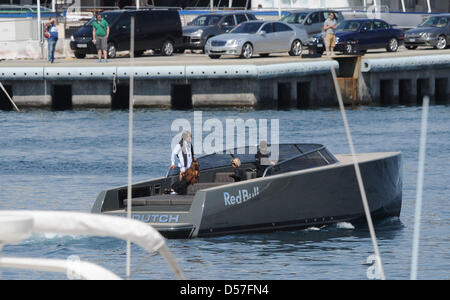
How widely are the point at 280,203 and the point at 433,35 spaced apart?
27.0m

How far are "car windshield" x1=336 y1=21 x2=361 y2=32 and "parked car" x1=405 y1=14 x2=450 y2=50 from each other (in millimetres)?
2892

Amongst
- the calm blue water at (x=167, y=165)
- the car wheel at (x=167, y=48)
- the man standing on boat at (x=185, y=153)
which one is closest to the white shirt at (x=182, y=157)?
the man standing on boat at (x=185, y=153)

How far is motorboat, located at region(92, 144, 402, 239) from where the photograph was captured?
44.8 feet

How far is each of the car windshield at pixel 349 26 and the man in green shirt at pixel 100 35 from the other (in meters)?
8.50

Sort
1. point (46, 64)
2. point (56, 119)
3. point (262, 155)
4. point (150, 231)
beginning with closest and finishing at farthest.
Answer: point (150, 231)
point (262, 155)
point (56, 119)
point (46, 64)

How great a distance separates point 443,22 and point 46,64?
49.8ft

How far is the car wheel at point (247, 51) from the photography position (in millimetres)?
35812

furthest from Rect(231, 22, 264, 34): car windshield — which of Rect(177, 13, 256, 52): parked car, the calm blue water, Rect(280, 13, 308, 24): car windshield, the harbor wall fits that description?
the calm blue water

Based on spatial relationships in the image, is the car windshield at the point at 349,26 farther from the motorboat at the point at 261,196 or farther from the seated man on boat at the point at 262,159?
the seated man on boat at the point at 262,159

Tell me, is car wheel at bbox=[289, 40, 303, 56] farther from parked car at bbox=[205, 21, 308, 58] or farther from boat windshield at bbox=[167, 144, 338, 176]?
boat windshield at bbox=[167, 144, 338, 176]

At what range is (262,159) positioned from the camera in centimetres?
1462

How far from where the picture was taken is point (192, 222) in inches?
536
